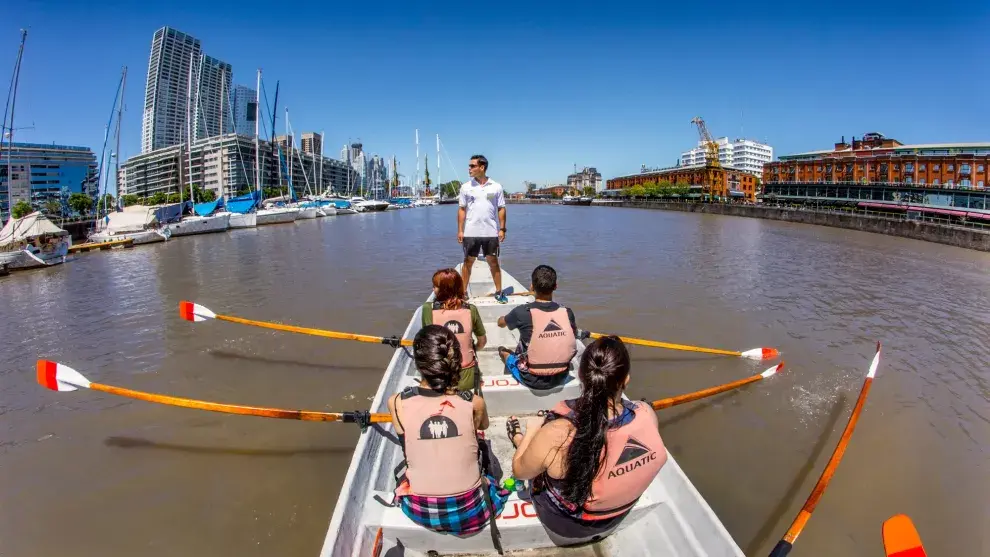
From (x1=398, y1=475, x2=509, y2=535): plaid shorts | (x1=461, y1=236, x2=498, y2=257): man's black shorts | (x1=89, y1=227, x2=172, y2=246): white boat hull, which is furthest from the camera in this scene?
(x1=89, y1=227, x2=172, y2=246): white boat hull

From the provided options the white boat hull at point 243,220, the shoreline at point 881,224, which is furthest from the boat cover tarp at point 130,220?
the shoreline at point 881,224

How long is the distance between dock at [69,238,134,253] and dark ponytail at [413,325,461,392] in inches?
1596

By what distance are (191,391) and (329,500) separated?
4.25m

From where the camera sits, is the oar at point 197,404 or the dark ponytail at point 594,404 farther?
the oar at point 197,404

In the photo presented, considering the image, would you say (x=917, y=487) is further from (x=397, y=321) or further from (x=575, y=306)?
(x=397, y=321)

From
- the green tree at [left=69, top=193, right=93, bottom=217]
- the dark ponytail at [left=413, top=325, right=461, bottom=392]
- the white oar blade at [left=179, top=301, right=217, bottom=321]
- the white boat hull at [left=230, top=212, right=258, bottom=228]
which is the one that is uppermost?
the green tree at [left=69, top=193, right=93, bottom=217]

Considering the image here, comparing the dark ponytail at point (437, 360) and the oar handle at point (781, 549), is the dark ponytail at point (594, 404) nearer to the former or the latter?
the dark ponytail at point (437, 360)

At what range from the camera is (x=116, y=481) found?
4.95 metres

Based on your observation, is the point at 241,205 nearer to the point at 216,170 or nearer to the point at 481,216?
the point at 481,216

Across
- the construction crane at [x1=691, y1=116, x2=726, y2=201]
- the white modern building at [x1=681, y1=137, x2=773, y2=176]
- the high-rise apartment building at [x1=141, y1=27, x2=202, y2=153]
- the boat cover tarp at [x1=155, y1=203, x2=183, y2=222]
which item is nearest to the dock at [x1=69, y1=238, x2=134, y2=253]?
the boat cover tarp at [x1=155, y1=203, x2=183, y2=222]

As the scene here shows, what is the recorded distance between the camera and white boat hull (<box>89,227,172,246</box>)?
115ft

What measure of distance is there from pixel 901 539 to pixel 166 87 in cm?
20345

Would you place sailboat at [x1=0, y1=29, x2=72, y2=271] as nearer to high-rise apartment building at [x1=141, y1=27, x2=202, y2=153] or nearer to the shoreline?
the shoreline

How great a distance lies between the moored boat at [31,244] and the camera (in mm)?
23359
